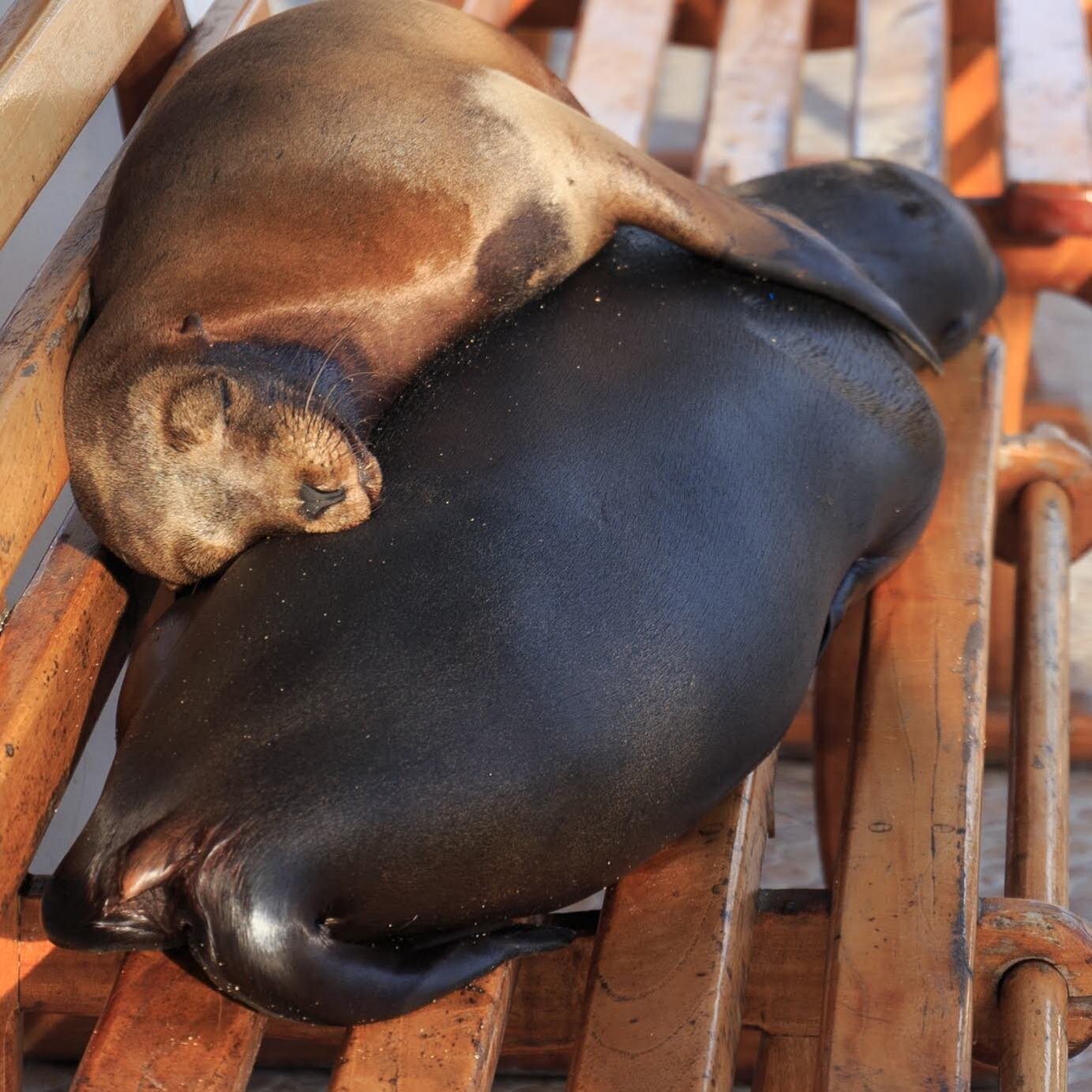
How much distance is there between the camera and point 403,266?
1.63m

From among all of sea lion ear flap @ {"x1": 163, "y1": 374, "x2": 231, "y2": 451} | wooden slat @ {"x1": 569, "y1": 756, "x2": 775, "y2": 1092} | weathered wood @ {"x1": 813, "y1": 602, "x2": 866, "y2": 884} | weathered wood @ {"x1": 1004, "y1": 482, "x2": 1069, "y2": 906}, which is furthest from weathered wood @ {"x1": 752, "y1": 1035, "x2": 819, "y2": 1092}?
sea lion ear flap @ {"x1": 163, "y1": 374, "x2": 231, "y2": 451}

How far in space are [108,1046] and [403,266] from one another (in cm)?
81

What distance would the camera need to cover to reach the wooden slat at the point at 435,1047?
4.76ft

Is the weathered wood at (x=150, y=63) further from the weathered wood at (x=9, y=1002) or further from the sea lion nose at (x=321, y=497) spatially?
the weathered wood at (x=9, y=1002)

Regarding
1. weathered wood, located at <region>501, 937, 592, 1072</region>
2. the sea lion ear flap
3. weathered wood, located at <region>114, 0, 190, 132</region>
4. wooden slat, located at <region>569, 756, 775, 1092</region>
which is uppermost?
the sea lion ear flap

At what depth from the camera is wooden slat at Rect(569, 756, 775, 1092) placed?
4.87 feet

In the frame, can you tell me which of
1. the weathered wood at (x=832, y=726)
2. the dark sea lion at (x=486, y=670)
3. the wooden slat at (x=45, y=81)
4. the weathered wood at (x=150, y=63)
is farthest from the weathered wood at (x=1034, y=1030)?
the weathered wood at (x=150, y=63)

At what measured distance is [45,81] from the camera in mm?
1758

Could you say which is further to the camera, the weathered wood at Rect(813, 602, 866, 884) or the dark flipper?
the weathered wood at Rect(813, 602, 866, 884)

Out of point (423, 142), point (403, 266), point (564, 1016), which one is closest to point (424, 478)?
point (403, 266)

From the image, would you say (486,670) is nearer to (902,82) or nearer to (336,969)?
(336,969)

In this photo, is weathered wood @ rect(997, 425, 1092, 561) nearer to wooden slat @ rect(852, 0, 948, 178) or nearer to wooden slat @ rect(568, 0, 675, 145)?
wooden slat @ rect(852, 0, 948, 178)

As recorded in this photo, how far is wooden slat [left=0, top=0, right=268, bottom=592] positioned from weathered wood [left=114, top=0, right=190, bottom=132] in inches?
20.1

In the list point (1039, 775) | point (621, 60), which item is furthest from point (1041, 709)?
point (621, 60)
